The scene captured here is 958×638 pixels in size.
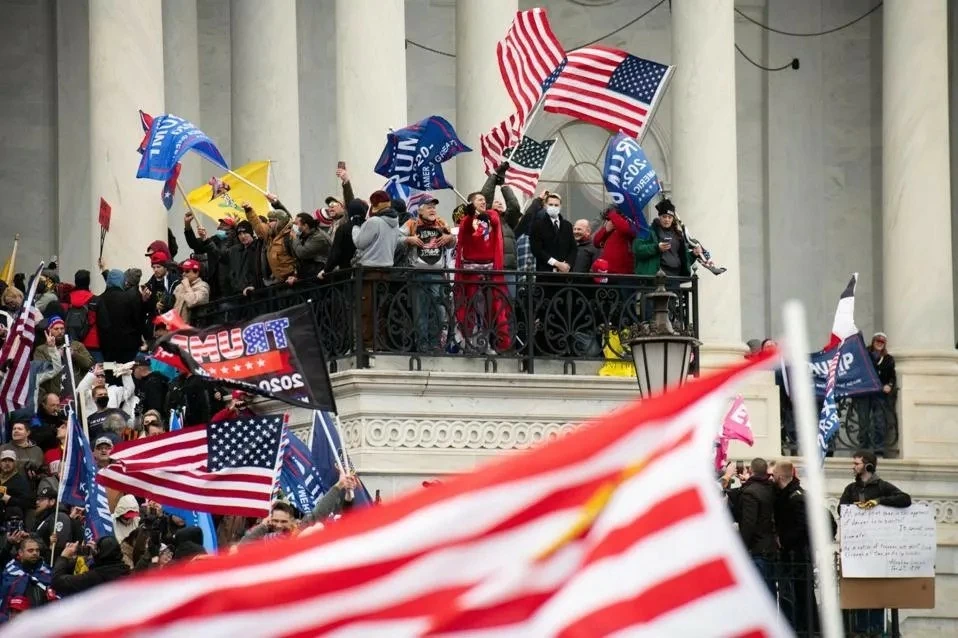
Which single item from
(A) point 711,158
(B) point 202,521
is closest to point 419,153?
(B) point 202,521

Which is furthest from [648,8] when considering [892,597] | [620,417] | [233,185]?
[620,417]

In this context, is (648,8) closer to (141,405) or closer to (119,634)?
(141,405)

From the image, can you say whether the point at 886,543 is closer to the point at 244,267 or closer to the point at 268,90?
the point at 244,267

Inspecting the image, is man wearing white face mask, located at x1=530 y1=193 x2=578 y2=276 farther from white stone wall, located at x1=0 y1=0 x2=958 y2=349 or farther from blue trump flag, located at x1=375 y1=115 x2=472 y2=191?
white stone wall, located at x1=0 y1=0 x2=958 y2=349

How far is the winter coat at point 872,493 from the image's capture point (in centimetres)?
2398

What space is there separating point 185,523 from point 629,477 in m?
16.1

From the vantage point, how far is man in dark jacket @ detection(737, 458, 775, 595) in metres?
23.6

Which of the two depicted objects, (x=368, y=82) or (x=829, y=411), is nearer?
(x=829, y=411)

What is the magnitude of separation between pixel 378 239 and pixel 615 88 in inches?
136

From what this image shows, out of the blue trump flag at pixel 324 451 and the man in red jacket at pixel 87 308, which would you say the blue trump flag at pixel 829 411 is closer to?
the blue trump flag at pixel 324 451

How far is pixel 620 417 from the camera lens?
273 inches

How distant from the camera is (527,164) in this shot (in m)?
28.1

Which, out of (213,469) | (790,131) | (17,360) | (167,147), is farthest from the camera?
(790,131)

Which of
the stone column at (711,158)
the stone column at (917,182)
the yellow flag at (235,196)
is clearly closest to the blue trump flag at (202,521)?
the yellow flag at (235,196)
